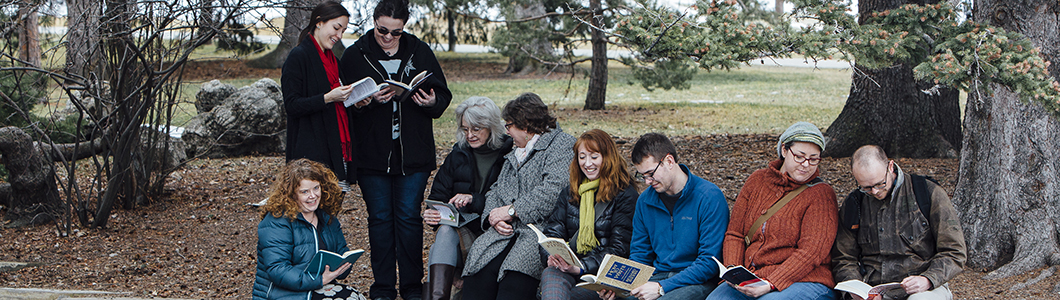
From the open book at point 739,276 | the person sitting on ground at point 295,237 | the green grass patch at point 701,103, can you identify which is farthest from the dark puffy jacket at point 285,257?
the green grass patch at point 701,103

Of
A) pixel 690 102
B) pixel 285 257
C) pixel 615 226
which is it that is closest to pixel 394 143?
pixel 285 257

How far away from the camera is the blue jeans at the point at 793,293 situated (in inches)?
120

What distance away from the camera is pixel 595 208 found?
355cm

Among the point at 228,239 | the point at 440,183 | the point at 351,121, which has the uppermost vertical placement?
the point at 351,121

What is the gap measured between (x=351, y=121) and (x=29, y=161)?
339 cm

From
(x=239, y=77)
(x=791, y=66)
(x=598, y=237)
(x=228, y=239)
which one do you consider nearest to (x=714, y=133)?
(x=228, y=239)

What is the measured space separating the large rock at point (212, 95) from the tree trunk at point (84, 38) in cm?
311

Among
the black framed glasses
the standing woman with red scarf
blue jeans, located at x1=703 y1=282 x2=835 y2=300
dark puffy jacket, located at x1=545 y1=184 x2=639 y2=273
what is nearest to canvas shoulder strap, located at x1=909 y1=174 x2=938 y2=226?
the black framed glasses

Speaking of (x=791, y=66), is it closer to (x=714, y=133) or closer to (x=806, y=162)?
(x=714, y=133)

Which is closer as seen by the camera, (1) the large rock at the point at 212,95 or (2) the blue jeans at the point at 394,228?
(2) the blue jeans at the point at 394,228

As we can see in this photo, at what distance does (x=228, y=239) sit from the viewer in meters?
5.78

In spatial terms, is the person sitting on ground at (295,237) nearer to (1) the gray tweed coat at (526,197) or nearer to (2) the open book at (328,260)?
(2) the open book at (328,260)

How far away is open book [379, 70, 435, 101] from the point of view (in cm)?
360

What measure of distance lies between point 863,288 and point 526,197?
1.50 m
